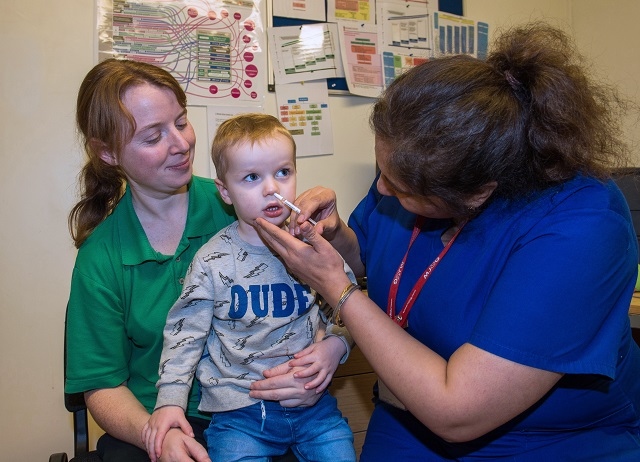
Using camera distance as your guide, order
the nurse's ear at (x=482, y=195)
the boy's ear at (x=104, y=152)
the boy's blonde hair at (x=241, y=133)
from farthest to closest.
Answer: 1. the boy's ear at (x=104, y=152)
2. the boy's blonde hair at (x=241, y=133)
3. the nurse's ear at (x=482, y=195)

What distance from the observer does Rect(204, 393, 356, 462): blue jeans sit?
123 cm

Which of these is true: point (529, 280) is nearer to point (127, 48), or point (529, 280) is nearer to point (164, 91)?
point (164, 91)

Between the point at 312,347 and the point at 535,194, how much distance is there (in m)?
0.58

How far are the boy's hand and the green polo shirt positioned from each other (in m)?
0.20

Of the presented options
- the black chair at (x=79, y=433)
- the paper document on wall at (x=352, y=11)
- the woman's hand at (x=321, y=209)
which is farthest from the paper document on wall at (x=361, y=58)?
the black chair at (x=79, y=433)

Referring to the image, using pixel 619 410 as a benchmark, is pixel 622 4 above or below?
above

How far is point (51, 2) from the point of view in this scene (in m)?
2.14

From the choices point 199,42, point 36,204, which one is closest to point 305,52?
point 199,42

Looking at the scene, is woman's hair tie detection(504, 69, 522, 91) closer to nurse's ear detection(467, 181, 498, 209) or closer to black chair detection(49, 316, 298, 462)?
nurse's ear detection(467, 181, 498, 209)

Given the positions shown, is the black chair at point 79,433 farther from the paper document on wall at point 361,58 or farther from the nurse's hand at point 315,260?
the paper document on wall at point 361,58

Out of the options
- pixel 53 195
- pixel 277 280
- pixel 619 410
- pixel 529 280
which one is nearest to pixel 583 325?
pixel 529 280

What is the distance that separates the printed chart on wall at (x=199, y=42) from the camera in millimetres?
2213

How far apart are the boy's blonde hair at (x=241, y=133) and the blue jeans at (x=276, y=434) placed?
0.55 m

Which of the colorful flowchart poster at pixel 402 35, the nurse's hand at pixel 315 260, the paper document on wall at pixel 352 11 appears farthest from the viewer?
the colorful flowchart poster at pixel 402 35
